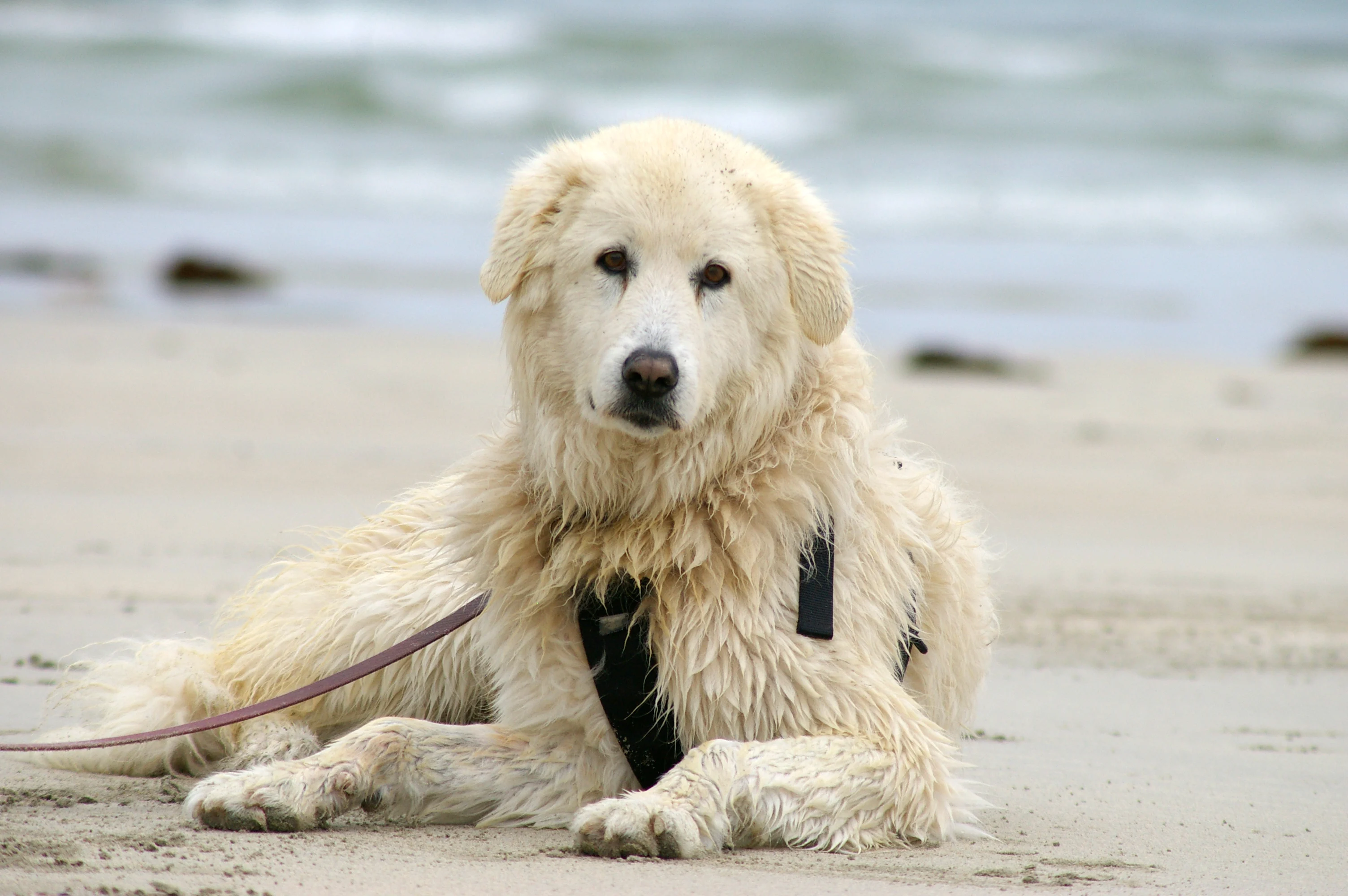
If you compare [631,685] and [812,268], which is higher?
[812,268]

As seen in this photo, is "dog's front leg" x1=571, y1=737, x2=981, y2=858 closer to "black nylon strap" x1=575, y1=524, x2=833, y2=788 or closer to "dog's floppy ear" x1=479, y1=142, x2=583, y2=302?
"black nylon strap" x1=575, y1=524, x2=833, y2=788

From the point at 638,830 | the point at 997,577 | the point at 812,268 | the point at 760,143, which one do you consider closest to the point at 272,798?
the point at 638,830

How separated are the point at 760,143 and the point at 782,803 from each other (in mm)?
27213

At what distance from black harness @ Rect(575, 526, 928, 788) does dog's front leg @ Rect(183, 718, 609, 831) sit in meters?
0.10

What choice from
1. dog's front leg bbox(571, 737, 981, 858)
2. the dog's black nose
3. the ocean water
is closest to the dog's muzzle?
the dog's black nose

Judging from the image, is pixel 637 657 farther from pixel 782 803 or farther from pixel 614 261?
pixel 614 261

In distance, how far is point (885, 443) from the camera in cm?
405

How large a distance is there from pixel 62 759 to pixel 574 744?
1.50 meters

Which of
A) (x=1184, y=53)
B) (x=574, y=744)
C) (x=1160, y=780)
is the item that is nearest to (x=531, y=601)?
(x=574, y=744)

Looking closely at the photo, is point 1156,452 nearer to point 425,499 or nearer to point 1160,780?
point 1160,780

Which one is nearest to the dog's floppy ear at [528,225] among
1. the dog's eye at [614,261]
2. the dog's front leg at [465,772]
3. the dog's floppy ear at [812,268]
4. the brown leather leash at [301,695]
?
the dog's eye at [614,261]

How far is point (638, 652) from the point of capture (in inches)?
138

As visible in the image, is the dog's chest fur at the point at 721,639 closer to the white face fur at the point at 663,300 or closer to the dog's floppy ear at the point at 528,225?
the white face fur at the point at 663,300

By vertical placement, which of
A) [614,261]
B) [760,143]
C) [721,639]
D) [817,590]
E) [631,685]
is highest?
[760,143]
